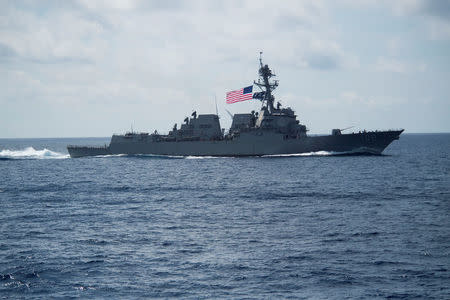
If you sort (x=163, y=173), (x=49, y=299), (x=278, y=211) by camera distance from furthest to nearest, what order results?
(x=163, y=173)
(x=278, y=211)
(x=49, y=299)

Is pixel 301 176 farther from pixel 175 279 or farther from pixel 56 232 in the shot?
pixel 175 279

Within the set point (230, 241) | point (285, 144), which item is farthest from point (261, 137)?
point (230, 241)

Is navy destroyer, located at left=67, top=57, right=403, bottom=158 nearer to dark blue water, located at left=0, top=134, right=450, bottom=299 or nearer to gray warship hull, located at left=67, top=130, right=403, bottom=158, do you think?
gray warship hull, located at left=67, top=130, right=403, bottom=158

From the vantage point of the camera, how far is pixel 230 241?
1944cm

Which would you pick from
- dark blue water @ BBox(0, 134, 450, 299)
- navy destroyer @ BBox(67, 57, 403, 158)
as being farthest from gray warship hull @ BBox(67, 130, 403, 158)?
dark blue water @ BBox(0, 134, 450, 299)

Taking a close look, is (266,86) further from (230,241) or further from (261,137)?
(230,241)

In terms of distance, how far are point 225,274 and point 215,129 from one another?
55.8 m

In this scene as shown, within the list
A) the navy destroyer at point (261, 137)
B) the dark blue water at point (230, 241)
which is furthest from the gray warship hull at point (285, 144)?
the dark blue water at point (230, 241)

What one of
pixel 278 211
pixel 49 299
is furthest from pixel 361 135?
pixel 49 299

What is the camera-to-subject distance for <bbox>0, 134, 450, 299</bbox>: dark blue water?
46.1 feet

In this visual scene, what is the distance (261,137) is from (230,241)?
144 ft

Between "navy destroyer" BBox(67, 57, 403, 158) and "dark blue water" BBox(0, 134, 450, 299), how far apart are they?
22892 mm

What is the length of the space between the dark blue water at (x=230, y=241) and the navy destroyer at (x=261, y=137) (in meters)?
22.9

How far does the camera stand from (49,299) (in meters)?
13.1
